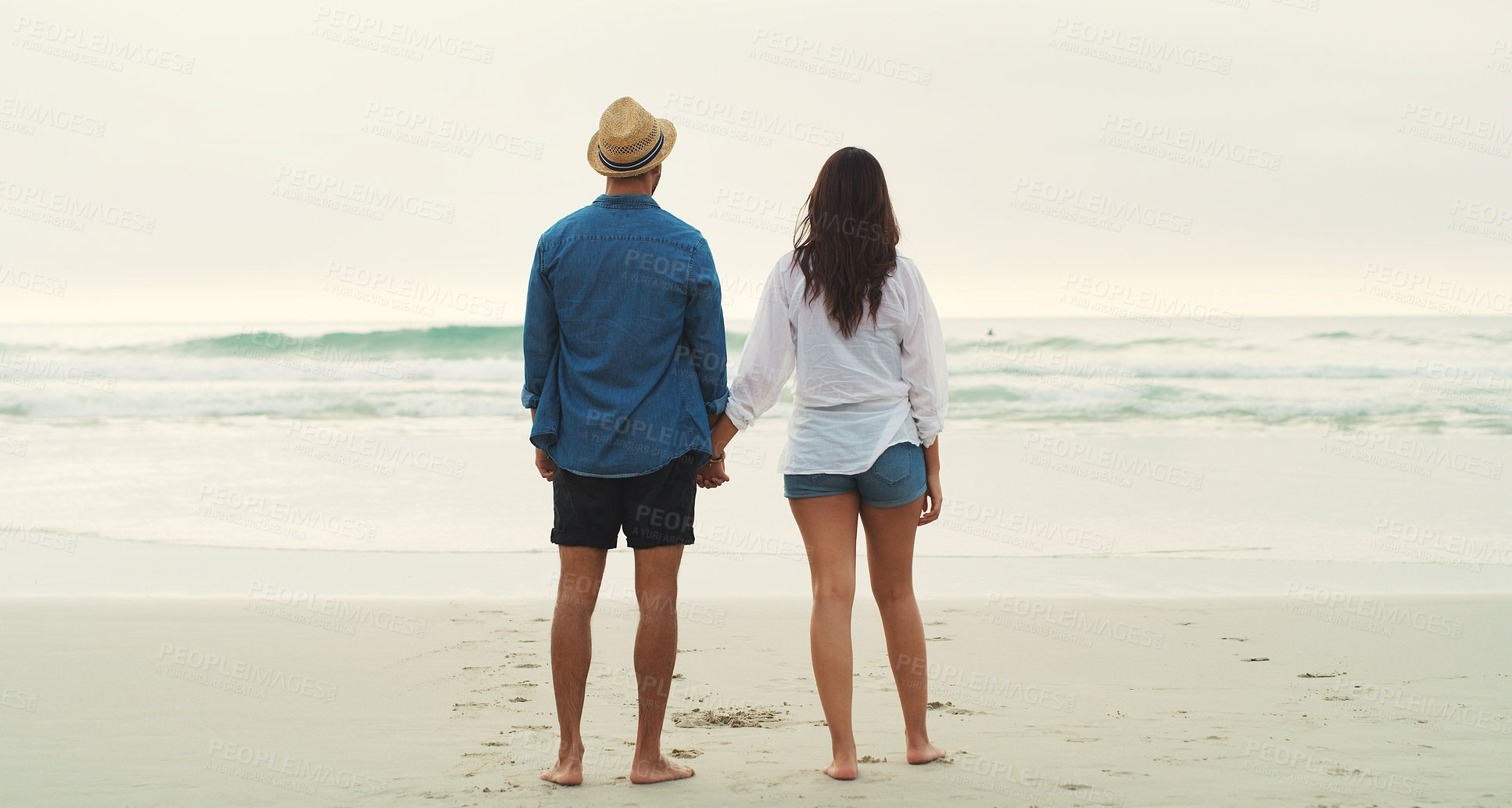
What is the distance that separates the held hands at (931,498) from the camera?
10.2ft

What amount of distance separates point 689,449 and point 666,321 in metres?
0.35

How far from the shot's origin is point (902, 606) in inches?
123

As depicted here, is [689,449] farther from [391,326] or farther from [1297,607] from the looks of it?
[391,326]

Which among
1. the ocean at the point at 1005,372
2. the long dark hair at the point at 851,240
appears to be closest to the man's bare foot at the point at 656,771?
the long dark hair at the point at 851,240

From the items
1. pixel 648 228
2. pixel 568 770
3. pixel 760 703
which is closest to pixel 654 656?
pixel 568 770

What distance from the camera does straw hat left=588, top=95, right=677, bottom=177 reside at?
3.01m

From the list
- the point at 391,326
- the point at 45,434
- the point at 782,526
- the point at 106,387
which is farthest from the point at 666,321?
the point at 391,326

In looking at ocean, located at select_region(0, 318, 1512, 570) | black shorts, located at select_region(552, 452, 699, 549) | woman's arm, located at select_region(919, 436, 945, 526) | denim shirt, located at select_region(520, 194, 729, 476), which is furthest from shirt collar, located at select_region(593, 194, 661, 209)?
ocean, located at select_region(0, 318, 1512, 570)

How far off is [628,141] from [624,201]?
17 centimetres

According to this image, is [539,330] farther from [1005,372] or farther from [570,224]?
[1005,372]

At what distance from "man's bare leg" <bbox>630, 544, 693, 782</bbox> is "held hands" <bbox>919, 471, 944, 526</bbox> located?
71 cm

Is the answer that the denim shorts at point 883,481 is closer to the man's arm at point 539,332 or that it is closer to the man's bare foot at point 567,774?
the man's arm at point 539,332

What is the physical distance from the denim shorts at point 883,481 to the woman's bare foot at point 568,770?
910mm

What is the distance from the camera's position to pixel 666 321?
9.55ft
